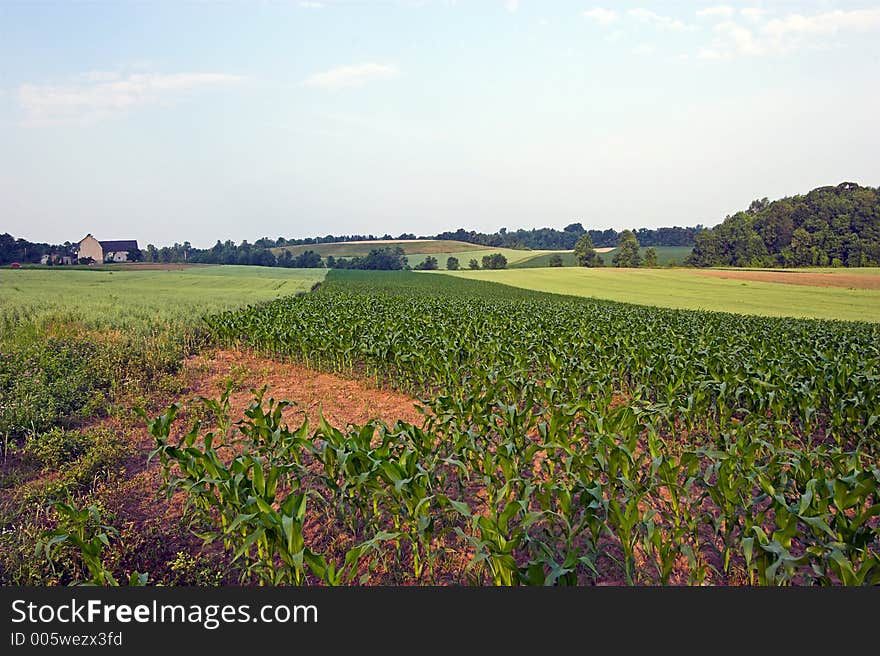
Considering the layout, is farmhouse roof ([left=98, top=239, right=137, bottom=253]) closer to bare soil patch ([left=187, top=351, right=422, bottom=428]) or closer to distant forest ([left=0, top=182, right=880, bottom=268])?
distant forest ([left=0, top=182, right=880, bottom=268])

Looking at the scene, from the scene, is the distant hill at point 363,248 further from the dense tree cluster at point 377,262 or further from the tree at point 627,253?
the tree at point 627,253

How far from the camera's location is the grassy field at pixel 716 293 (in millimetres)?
32781

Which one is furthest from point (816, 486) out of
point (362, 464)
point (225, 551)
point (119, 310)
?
point (119, 310)

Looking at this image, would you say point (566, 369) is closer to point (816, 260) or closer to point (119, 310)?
point (119, 310)

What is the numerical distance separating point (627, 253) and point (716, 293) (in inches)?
2198

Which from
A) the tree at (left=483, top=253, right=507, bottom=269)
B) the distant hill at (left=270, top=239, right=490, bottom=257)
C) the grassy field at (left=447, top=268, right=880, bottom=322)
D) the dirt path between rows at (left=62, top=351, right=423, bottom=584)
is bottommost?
the dirt path between rows at (left=62, top=351, right=423, bottom=584)

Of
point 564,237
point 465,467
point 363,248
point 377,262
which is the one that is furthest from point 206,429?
point 564,237

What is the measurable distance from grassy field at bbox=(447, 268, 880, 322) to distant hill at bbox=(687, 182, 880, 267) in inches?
1045

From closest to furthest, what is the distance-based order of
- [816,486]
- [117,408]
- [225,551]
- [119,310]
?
[816,486]
[225,551]
[117,408]
[119,310]

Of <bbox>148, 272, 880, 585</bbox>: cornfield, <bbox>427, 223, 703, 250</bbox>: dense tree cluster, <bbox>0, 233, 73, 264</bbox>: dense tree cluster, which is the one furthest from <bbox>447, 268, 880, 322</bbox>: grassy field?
<bbox>427, 223, 703, 250</bbox>: dense tree cluster

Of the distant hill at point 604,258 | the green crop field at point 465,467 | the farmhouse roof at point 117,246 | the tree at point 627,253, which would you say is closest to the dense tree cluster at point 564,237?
the distant hill at point 604,258

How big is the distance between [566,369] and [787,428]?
365 centimetres

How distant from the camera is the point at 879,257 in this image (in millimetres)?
68688

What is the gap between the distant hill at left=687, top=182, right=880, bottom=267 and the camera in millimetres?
72562
